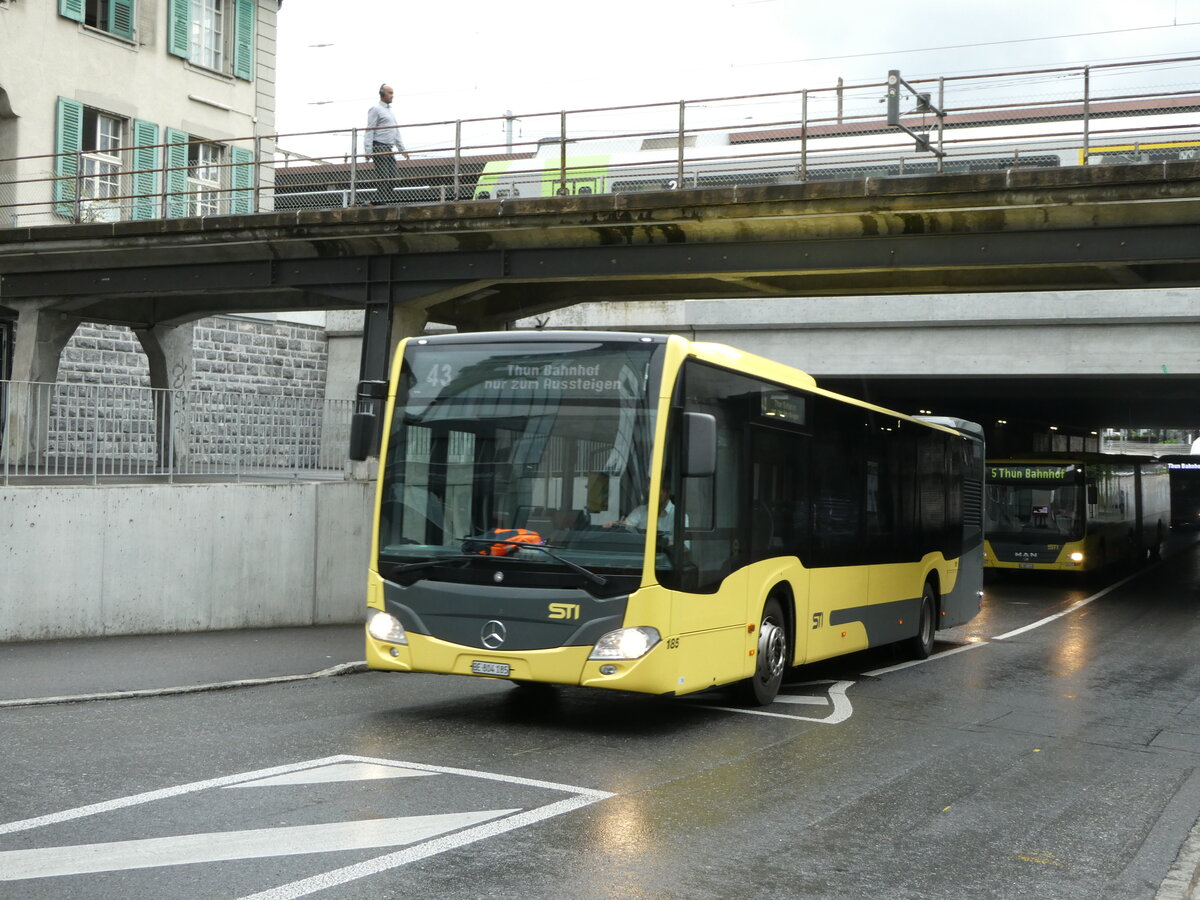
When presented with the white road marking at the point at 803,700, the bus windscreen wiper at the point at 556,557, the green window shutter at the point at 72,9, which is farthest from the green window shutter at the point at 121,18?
the bus windscreen wiper at the point at 556,557

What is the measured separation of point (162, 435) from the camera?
15.8 meters

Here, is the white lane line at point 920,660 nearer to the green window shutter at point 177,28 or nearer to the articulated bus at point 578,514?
the articulated bus at point 578,514

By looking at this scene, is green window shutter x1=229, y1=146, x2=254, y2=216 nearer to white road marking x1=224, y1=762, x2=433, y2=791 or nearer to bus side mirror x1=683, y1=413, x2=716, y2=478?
bus side mirror x1=683, y1=413, x2=716, y2=478

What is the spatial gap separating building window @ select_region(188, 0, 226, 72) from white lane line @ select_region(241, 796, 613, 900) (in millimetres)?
27720

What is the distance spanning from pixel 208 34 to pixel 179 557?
19582mm

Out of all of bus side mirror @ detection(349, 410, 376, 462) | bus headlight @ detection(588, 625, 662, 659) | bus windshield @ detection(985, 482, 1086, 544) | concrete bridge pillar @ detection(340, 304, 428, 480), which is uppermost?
concrete bridge pillar @ detection(340, 304, 428, 480)

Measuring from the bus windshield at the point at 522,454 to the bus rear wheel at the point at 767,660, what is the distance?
6.93 feet

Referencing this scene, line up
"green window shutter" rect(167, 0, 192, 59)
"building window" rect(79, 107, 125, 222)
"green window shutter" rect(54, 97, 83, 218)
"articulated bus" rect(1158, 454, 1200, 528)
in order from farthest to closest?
1. "articulated bus" rect(1158, 454, 1200, 528)
2. "green window shutter" rect(167, 0, 192, 59)
3. "green window shutter" rect(54, 97, 83, 218)
4. "building window" rect(79, 107, 125, 222)

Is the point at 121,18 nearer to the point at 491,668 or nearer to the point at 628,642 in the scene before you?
the point at 491,668

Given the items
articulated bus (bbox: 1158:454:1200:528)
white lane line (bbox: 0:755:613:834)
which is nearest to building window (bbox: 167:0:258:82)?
white lane line (bbox: 0:755:613:834)

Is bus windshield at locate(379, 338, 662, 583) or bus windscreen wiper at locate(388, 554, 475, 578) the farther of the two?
bus windscreen wiper at locate(388, 554, 475, 578)

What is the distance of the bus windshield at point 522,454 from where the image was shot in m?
9.33

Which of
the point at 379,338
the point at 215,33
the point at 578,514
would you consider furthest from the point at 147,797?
the point at 215,33

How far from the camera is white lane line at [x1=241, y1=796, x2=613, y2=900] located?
540cm
